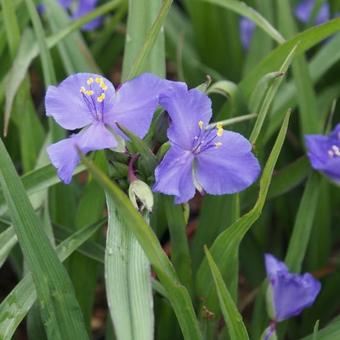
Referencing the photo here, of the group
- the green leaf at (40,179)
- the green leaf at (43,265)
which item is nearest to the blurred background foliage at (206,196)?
the green leaf at (40,179)

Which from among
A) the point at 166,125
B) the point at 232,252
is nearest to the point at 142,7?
the point at 166,125

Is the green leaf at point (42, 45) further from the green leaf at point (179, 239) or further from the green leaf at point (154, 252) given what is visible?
the green leaf at point (154, 252)

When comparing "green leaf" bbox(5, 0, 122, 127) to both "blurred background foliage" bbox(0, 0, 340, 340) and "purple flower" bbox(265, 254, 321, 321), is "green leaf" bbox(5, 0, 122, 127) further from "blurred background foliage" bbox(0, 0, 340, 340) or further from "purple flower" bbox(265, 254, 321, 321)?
"purple flower" bbox(265, 254, 321, 321)

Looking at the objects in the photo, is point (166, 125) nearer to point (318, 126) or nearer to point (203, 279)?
point (203, 279)

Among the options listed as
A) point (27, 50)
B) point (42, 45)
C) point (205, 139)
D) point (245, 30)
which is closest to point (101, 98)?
point (205, 139)

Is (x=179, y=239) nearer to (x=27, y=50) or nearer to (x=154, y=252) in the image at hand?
(x=154, y=252)

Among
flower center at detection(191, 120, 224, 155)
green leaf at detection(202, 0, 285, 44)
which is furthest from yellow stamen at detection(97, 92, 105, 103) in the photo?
green leaf at detection(202, 0, 285, 44)
